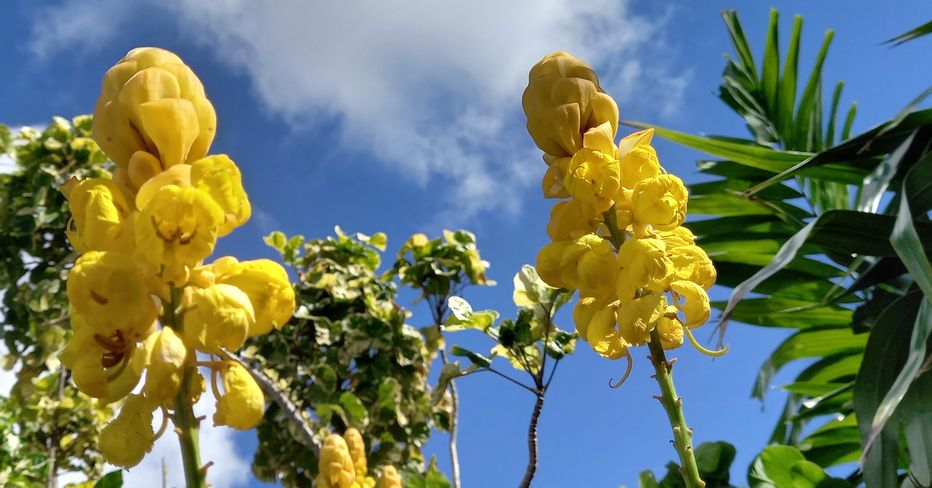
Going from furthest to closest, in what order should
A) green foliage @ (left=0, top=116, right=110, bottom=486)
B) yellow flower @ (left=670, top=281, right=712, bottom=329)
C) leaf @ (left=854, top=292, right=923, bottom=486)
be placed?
green foliage @ (left=0, top=116, right=110, bottom=486)
leaf @ (left=854, top=292, right=923, bottom=486)
yellow flower @ (left=670, top=281, right=712, bottom=329)

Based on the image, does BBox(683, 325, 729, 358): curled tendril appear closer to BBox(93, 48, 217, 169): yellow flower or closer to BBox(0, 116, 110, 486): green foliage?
BBox(93, 48, 217, 169): yellow flower

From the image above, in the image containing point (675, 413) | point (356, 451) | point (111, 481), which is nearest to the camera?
point (675, 413)

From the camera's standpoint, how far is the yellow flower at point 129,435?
0.63 m

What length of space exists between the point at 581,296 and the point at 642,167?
0.49ft

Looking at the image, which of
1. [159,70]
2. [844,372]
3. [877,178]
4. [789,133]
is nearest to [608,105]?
[159,70]

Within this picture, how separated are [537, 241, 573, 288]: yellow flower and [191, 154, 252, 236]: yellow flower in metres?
0.31

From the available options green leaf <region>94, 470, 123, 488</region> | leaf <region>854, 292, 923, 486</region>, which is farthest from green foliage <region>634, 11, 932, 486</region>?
green leaf <region>94, 470, 123, 488</region>

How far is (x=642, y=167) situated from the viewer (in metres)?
0.84

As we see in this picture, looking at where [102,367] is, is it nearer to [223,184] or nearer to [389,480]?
[223,184]

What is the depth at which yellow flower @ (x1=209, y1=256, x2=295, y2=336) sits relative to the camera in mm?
685

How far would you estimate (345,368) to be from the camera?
3172mm

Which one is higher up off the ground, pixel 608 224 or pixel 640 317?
pixel 608 224

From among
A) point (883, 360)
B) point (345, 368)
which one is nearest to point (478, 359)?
point (883, 360)

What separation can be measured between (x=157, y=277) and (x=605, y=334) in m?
0.43
